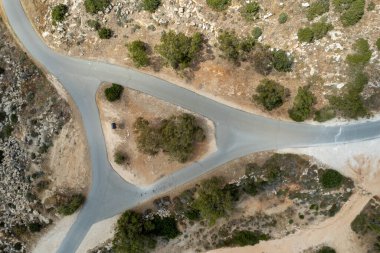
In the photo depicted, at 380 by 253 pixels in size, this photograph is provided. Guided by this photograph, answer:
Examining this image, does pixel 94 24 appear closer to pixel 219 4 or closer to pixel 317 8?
pixel 219 4

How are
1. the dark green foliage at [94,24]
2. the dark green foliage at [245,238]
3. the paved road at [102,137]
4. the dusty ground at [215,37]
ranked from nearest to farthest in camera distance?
1. the dusty ground at [215,37]
2. the paved road at [102,137]
3. the dark green foliage at [245,238]
4. the dark green foliage at [94,24]

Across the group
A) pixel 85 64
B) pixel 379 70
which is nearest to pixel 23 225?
pixel 85 64

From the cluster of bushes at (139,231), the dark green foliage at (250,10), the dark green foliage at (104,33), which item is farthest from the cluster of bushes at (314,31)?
the cluster of bushes at (139,231)

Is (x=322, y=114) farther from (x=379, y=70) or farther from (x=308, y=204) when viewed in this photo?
(x=308, y=204)

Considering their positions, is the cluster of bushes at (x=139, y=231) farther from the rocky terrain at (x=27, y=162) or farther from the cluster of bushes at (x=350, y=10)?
the cluster of bushes at (x=350, y=10)

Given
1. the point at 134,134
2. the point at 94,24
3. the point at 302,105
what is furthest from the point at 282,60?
the point at 94,24

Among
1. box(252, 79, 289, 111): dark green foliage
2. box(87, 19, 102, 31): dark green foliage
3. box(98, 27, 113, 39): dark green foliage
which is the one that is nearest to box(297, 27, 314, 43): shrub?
box(252, 79, 289, 111): dark green foliage
